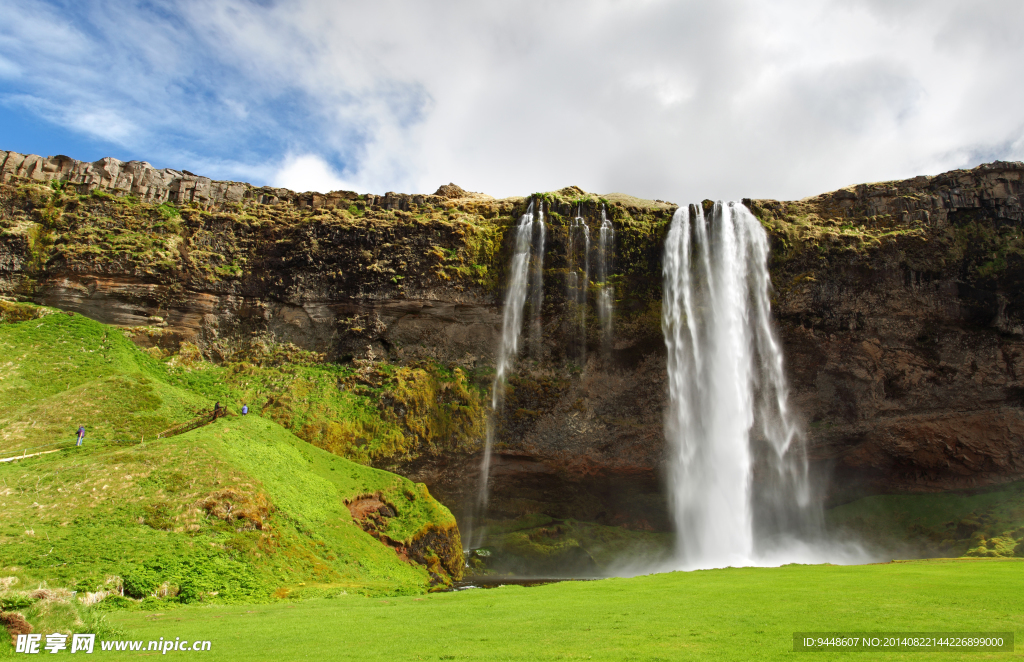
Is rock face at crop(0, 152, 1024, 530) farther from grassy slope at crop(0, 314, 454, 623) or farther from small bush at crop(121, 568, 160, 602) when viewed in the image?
small bush at crop(121, 568, 160, 602)

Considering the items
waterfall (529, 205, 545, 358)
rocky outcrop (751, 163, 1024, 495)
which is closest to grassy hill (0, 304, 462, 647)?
waterfall (529, 205, 545, 358)

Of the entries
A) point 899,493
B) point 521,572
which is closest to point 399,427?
point 521,572

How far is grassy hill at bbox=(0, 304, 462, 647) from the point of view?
18.0 m

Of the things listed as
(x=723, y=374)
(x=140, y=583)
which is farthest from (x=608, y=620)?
(x=723, y=374)

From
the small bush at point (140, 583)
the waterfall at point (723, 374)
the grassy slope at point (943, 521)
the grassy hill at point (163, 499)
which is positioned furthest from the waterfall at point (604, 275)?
the small bush at point (140, 583)

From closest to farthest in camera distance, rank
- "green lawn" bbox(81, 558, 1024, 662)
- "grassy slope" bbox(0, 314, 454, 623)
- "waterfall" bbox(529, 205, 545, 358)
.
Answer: "green lawn" bbox(81, 558, 1024, 662)
"grassy slope" bbox(0, 314, 454, 623)
"waterfall" bbox(529, 205, 545, 358)

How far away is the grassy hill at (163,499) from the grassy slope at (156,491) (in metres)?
0.07

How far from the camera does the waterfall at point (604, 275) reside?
41469 mm

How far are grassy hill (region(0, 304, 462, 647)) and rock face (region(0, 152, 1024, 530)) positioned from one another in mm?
6021

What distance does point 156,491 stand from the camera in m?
22.4

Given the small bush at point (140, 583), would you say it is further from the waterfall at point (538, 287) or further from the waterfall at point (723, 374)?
the waterfall at point (723, 374)

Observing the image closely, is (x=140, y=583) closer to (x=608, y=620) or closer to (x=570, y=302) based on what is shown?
(x=608, y=620)

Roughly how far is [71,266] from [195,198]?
9345 mm

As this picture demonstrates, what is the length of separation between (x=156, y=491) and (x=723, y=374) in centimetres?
3287
